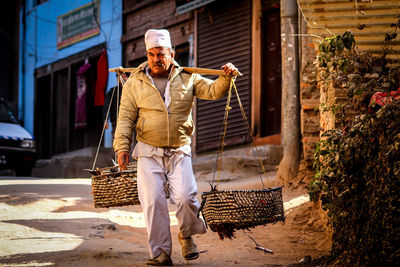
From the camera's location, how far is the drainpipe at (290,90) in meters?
8.52

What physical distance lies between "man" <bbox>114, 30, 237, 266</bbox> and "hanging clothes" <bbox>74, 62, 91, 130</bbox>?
13.2m

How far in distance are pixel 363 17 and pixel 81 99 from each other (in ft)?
43.3

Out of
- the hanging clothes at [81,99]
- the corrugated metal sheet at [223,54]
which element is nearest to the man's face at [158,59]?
the corrugated metal sheet at [223,54]

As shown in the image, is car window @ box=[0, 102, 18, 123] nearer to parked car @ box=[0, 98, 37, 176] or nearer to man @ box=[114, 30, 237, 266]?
parked car @ box=[0, 98, 37, 176]

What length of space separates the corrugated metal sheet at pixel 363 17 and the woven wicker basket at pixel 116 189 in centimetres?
237

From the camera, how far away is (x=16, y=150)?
1361 centimetres

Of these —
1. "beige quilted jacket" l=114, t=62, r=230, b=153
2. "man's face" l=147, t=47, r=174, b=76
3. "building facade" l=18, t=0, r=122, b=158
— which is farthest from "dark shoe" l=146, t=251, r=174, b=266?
"building facade" l=18, t=0, r=122, b=158

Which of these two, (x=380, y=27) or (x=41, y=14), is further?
A: (x=41, y=14)

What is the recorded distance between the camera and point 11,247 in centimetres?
518

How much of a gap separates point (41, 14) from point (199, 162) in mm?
11204

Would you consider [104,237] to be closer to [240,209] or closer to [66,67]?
[240,209]

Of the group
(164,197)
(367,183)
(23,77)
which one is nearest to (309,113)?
(164,197)

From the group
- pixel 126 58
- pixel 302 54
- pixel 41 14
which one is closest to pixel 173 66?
pixel 302 54

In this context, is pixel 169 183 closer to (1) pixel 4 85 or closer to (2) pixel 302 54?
(2) pixel 302 54
